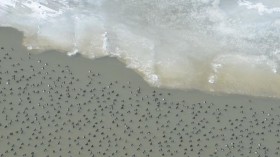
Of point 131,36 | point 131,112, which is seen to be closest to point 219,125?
point 131,112

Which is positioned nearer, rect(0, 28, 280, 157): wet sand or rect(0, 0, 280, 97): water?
rect(0, 28, 280, 157): wet sand

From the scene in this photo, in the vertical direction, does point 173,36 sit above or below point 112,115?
above

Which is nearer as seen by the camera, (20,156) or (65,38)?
(20,156)

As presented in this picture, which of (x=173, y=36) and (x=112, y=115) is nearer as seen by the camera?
(x=112, y=115)

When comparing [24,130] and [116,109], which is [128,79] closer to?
[116,109]

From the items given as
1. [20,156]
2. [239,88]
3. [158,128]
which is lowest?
[20,156]
